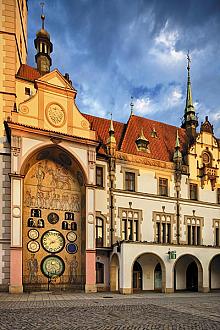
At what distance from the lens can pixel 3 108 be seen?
26625 mm

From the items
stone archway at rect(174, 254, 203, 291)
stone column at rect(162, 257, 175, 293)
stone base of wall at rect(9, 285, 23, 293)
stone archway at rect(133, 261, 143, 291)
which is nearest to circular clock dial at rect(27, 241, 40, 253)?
stone base of wall at rect(9, 285, 23, 293)

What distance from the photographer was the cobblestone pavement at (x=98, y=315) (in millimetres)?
13141

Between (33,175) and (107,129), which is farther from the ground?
(107,129)

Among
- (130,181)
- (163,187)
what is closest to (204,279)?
(163,187)

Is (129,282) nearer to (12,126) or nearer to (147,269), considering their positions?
(147,269)

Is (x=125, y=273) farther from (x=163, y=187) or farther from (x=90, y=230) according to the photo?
(x=163, y=187)

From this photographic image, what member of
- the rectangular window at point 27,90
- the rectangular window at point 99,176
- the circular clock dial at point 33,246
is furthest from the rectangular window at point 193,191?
the rectangular window at point 27,90

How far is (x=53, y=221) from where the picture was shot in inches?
1058

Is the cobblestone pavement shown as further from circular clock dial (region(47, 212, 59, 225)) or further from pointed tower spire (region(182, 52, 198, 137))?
pointed tower spire (region(182, 52, 198, 137))

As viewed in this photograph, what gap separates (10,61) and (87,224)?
42.5 feet

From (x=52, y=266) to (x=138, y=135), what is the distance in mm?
14442

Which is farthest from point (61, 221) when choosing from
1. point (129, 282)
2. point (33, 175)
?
point (129, 282)

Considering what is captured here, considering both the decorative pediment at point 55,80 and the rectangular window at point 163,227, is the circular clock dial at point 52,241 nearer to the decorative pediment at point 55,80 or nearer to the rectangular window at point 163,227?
the rectangular window at point 163,227

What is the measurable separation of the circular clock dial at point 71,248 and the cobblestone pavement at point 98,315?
21.1 ft
